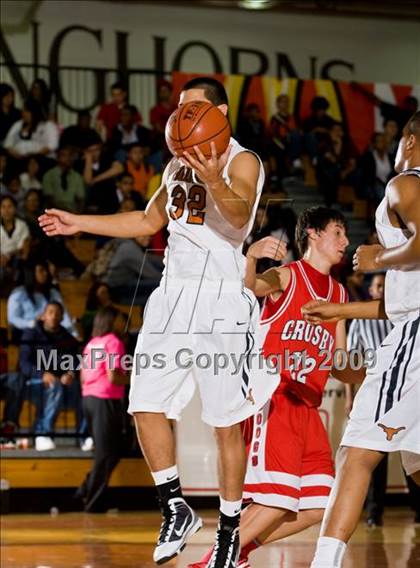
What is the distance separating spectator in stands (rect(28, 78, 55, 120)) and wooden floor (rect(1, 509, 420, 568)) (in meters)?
6.74

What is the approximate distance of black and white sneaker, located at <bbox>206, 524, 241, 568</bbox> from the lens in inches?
216

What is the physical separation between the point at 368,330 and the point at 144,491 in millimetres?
2951

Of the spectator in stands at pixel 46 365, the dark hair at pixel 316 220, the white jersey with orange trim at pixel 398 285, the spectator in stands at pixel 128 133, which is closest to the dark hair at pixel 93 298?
the spectator in stands at pixel 46 365

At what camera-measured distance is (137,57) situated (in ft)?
61.0

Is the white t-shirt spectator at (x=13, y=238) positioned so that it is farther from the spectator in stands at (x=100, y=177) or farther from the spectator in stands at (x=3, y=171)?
the spectator in stands at (x=100, y=177)

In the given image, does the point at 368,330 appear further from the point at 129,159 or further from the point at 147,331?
the point at 129,159

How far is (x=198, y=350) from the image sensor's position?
544 centimetres

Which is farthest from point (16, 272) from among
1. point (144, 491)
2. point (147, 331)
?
point (147, 331)

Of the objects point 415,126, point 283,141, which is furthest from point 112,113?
point 415,126

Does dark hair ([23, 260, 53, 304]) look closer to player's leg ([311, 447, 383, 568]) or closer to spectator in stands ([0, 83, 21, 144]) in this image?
spectator in stands ([0, 83, 21, 144])

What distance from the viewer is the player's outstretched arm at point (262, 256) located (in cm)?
587

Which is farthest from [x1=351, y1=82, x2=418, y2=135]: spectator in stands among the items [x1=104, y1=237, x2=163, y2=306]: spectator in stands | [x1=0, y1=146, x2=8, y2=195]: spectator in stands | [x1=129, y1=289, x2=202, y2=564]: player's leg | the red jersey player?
[x1=129, y1=289, x2=202, y2=564]: player's leg

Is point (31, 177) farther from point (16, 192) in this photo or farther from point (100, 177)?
point (100, 177)

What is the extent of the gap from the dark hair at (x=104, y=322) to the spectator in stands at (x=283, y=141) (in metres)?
5.40
